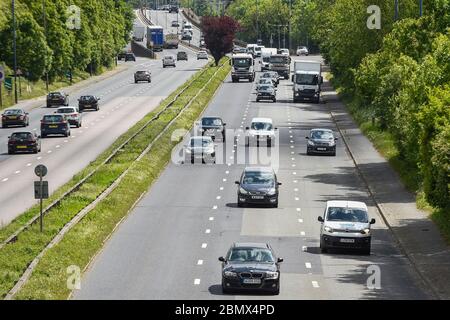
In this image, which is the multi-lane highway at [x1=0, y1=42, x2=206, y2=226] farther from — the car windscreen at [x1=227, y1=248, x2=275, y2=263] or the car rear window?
the car windscreen at [x1=227, y1=248, x2=275, y2=263]

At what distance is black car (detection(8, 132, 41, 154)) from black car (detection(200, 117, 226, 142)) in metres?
10.9

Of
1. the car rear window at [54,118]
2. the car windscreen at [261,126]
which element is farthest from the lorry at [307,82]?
the car rear window at [54,118]

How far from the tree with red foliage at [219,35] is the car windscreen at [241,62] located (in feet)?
95.1

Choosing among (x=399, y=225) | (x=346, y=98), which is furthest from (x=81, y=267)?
(x=346, y=98)

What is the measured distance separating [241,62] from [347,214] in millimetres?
88284

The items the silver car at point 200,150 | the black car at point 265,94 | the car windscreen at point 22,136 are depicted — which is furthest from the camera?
the black car at point 265,94

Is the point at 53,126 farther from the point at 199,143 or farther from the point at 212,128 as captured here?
the point at 199,143

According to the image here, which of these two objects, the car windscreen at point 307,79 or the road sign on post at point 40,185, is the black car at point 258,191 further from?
the car windscreen at point 307,79

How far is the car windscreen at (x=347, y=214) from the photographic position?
1752 inches

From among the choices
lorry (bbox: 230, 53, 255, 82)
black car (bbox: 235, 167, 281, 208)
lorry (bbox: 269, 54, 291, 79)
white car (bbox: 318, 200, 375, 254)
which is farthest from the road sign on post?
lorry (bbox: 269, 54, 291, 79)
